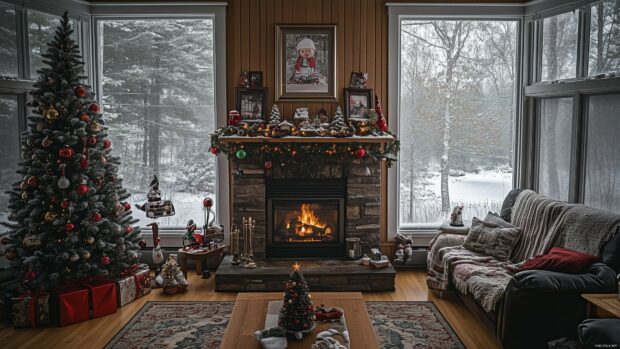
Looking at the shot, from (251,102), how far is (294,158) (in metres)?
0.78

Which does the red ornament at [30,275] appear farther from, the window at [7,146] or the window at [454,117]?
the window at [454,117]

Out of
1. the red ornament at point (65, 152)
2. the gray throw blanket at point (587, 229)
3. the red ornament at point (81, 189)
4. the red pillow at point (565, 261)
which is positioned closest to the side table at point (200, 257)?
the red ornament at point (81, 189)

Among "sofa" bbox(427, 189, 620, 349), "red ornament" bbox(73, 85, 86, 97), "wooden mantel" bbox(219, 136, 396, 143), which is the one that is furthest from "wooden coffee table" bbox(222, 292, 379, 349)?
"red ornament" bbox(73, 85, 86, 97)

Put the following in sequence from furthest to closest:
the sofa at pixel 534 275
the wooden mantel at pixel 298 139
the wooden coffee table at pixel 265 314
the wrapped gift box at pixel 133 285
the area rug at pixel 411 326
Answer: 1. the wooden mantel at pixel 298 139
2. the wrapped gift box at pixel 133 285
3. the area rug at pixel 411 326
4. the sofa at pixel 534 275
5. the wooden coffee table at pixel 265 314

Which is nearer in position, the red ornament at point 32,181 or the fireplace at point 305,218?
the red ornament at point 32,181

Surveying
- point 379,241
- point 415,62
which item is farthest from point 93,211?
point 415,62

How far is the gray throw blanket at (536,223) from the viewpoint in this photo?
472cm

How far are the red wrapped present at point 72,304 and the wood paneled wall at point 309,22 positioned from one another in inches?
101

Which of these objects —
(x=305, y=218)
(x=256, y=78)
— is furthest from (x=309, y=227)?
(x=256, y=78)

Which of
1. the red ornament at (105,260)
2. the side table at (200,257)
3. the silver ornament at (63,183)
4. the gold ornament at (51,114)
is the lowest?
the side table at (200,257)

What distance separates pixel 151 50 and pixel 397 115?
2.77 m

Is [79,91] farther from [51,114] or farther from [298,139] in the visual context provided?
[298,139]

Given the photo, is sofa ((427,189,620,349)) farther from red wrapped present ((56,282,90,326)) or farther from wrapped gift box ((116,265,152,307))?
red wrapped present ((56,282,90,326))

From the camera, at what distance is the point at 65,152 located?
190 inches
